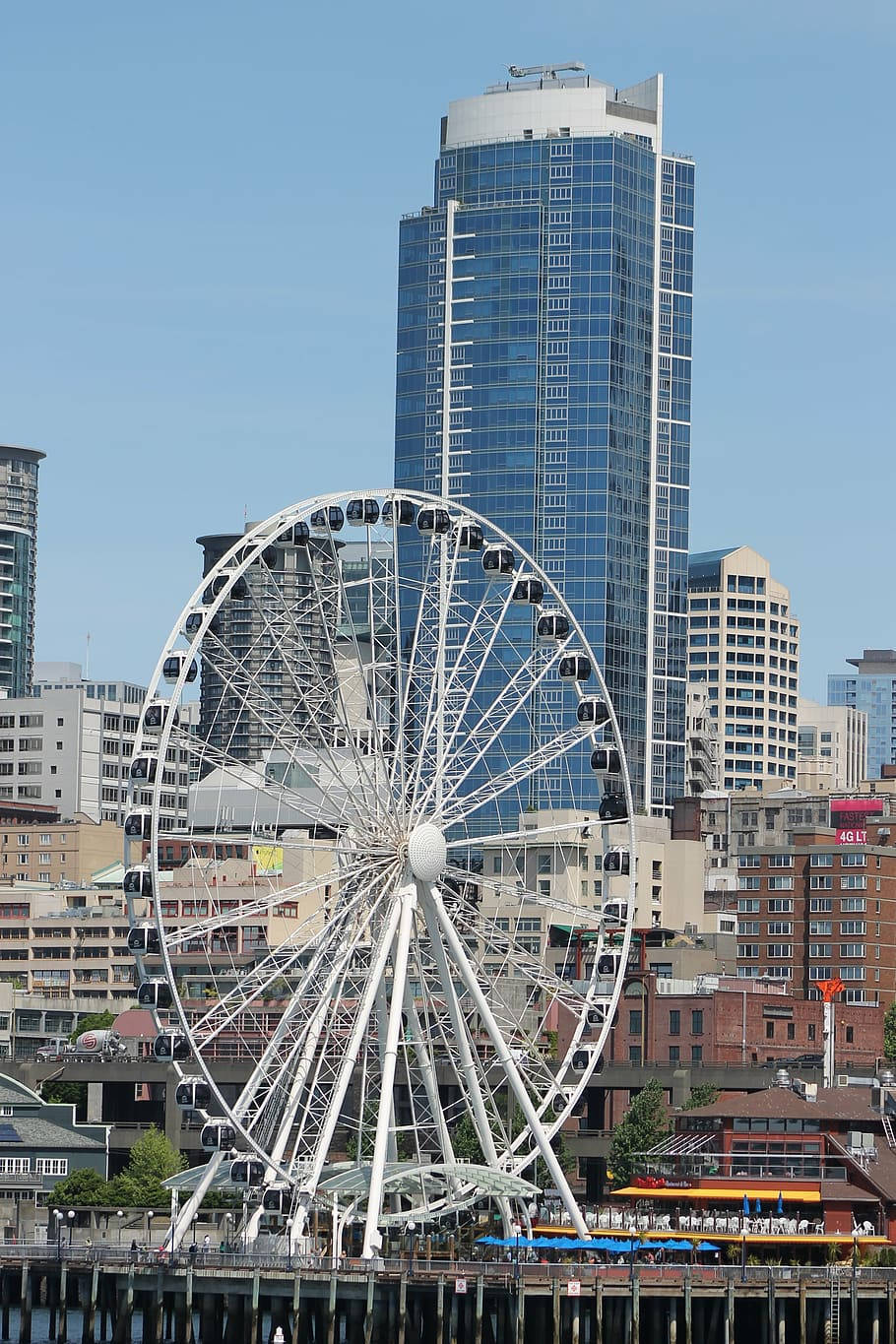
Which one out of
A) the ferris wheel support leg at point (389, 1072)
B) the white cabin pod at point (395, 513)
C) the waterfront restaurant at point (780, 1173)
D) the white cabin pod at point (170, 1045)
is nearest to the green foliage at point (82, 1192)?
the waterfront restaurant at point (780, 1173)

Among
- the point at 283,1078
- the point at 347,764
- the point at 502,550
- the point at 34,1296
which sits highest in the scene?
the point at 502,550

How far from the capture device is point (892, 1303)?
125 meters

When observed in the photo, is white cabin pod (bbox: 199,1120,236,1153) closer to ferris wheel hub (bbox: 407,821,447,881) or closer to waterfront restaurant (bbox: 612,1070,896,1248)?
ferris wheel hub (bbox: 407,821,447,881)

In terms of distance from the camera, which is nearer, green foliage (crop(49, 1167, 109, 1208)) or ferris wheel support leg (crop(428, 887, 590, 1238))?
ferris wheel support leg (crop(428, 887, 590, 1238))

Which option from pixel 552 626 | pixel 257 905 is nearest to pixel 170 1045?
pixel 257 905

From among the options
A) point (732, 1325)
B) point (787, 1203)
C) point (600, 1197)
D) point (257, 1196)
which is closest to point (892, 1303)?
point (732, 1325)

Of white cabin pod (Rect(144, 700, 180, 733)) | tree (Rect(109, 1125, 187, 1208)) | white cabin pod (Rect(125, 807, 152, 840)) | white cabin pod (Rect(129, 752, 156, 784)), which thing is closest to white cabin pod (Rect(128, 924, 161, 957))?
white cabin pod (Rect(125, 807, 152, 840))

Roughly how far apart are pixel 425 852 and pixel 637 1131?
181 ft

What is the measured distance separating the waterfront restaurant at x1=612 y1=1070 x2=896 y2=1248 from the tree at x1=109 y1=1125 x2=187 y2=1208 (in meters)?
35.4

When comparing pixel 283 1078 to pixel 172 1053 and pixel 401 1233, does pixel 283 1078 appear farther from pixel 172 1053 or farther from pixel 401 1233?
pixel 401 1233

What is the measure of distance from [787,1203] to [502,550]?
33434mm

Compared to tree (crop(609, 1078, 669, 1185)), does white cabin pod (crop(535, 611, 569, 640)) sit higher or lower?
higher

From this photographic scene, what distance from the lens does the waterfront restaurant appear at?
13950 cm

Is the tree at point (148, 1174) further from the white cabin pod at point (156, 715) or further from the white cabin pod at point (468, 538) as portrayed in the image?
the white cabin pod at point (156, 715)
